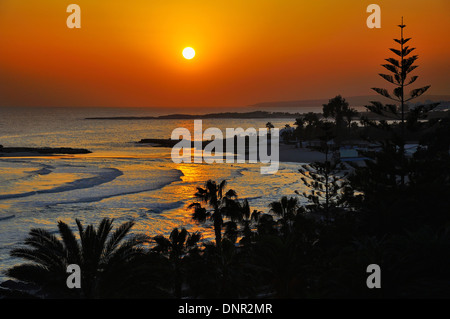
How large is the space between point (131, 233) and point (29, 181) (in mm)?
22915

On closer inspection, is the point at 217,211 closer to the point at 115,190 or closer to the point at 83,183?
the point at 115,190

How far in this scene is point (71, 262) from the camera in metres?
11.0

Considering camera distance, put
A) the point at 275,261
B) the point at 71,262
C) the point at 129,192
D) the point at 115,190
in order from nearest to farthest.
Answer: the point at 71,262 < the point at 275,261 < the point at 129,192 < the point at 115,190

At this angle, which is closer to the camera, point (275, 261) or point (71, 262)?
point (71, 262)

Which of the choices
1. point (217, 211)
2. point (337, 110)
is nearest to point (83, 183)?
point (217, 211)

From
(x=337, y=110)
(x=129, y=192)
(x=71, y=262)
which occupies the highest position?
(x=337, y=110)

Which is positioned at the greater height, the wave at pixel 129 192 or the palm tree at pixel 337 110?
the palm tree at pixel 337 110

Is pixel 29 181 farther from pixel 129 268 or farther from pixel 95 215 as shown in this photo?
pixel 129 268

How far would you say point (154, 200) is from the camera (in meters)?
34.7

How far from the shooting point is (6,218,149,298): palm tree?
34.4 feet

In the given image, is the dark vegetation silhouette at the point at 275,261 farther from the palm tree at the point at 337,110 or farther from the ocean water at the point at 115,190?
Result: the palm tree at the point at 337,110

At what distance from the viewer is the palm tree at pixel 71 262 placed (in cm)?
1050

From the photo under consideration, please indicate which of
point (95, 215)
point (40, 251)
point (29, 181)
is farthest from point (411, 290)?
point (29, 181)

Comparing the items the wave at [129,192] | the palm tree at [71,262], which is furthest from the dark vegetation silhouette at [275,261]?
the wave at [129,192]
